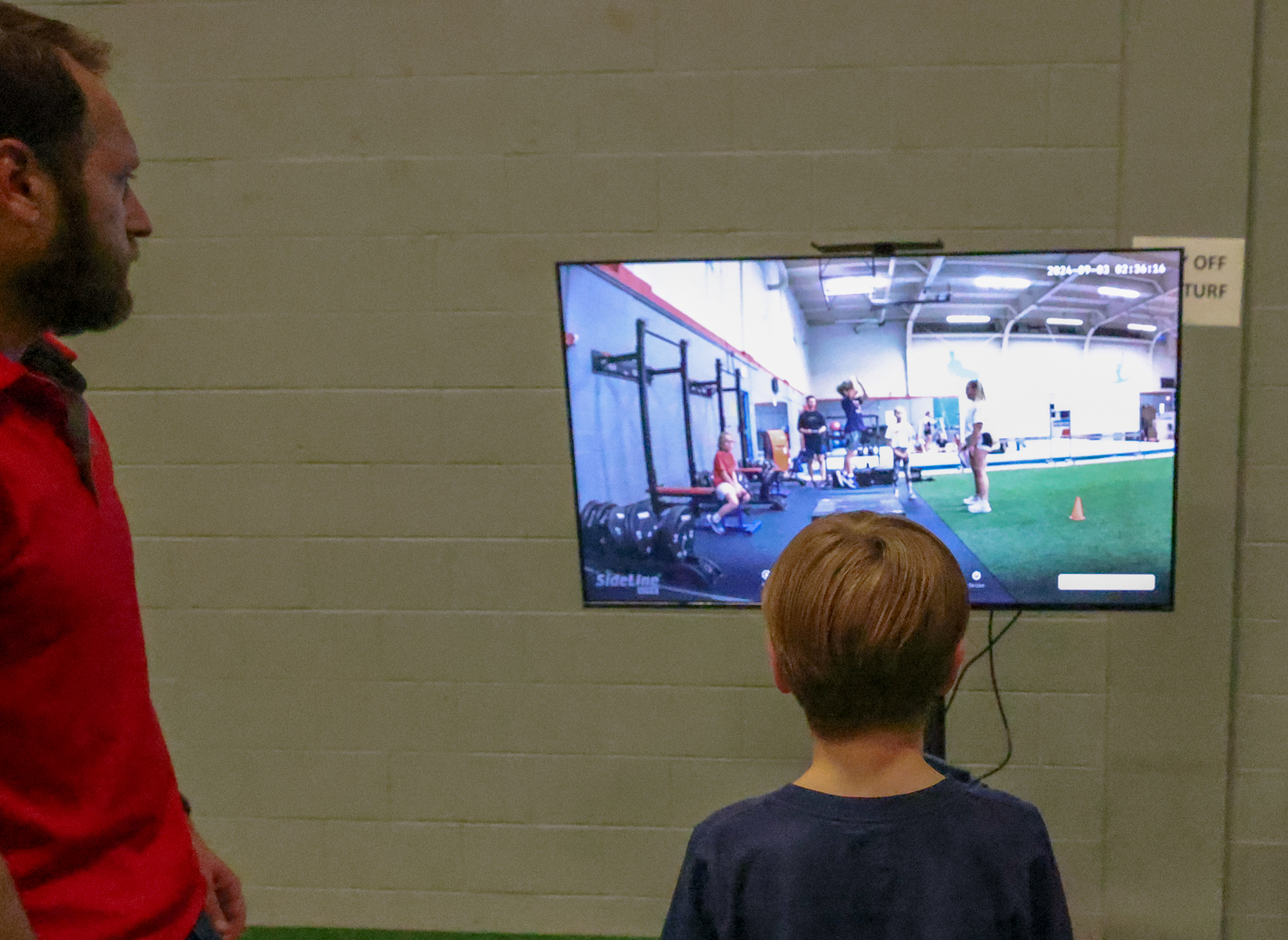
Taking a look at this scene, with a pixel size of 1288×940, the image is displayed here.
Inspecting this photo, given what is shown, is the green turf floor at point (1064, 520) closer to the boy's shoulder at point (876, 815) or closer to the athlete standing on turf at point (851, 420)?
the athlete standing on turf at point (851, 420)

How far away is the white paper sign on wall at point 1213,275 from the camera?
7.27 feet

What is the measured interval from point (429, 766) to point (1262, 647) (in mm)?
2087

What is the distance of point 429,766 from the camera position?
257 cm

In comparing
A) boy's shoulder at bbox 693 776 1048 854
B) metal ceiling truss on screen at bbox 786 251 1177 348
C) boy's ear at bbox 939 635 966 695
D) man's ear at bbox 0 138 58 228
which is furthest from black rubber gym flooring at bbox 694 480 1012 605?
man's ear at bbox 0 138 58 228

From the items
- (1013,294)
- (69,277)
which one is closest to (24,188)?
(69,277)

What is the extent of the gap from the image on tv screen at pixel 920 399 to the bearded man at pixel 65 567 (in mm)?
982

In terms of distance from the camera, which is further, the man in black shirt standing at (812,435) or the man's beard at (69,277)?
the man in black shirt standing at (812,435)

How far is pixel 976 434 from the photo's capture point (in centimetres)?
187

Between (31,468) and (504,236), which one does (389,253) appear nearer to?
(504,236)

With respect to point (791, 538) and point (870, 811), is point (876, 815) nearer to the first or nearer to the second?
point (870, 811)

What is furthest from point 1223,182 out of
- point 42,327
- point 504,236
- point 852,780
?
point 42,327

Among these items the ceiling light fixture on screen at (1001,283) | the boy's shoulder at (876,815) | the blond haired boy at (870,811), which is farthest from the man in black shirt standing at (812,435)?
the boy's shoulder at (876,815)

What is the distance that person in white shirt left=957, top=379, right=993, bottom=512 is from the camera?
1.87 m

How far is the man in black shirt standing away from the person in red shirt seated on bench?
0.13m
